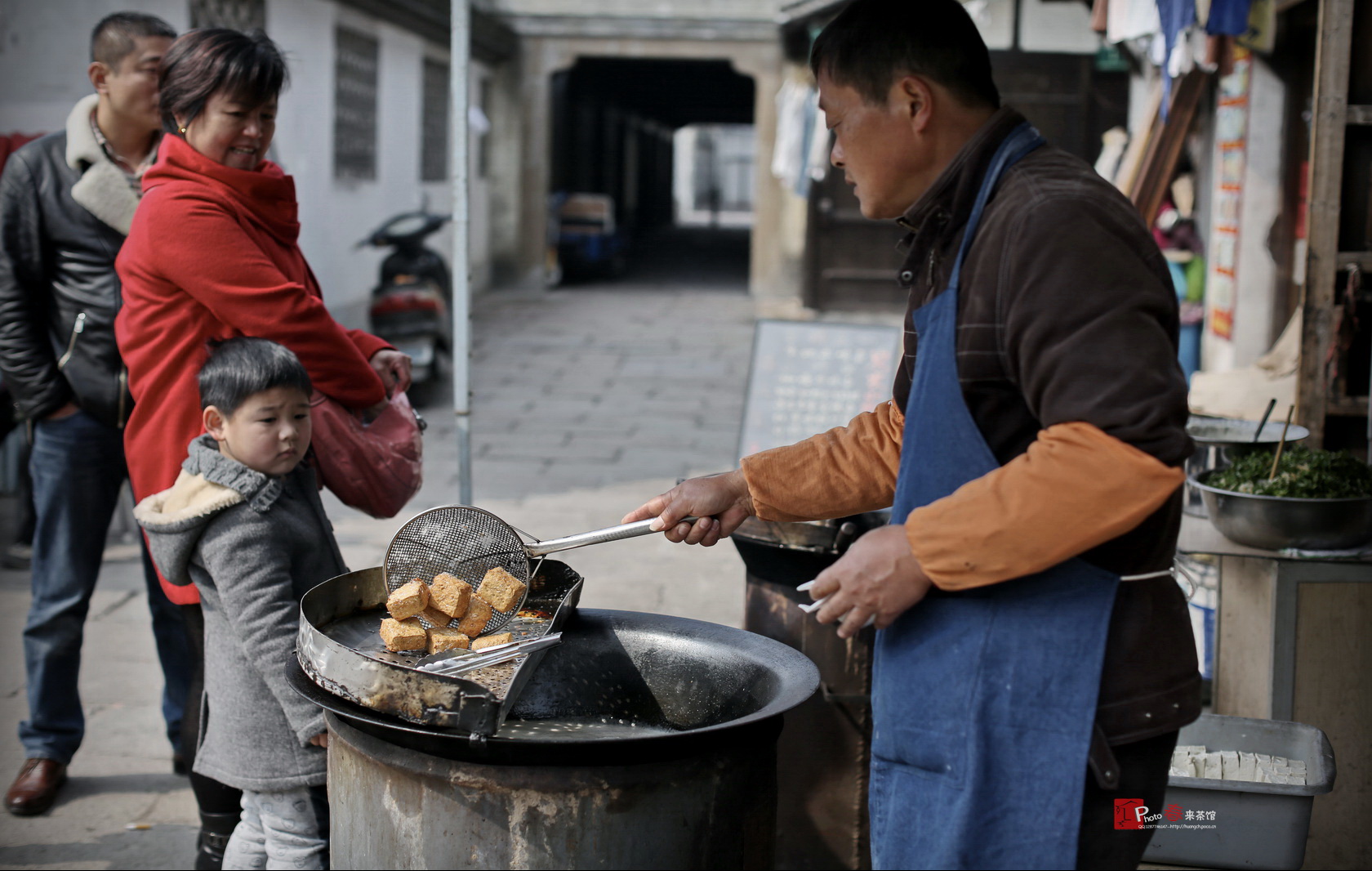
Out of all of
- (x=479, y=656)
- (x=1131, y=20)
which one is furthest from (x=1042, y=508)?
(x=1131, y=20)

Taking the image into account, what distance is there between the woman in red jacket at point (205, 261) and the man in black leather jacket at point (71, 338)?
22.7 inches

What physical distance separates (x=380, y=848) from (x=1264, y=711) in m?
2.27

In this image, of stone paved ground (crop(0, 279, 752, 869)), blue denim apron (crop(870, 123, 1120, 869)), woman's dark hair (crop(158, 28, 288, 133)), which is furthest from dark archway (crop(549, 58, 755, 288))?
blue denim apron (crop(870, 123, 1120, 869))

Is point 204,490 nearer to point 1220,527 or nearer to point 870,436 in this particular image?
point 870,436

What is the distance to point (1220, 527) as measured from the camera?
127 inches

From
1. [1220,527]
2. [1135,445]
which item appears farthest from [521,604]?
[1220,527]

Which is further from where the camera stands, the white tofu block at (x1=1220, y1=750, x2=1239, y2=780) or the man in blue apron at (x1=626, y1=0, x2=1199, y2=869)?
the white tofu block at (x1=1220, y1=750, x2=1239, y2=780)

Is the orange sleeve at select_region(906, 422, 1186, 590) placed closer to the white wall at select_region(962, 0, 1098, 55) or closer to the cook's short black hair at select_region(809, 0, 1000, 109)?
the cook's short black hair at select_region(809, 0, 1000, 109)

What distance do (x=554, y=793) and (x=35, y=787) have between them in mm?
2348

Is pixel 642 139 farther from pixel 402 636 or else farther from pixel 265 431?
pixel 402 636

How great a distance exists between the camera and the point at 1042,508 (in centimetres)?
156

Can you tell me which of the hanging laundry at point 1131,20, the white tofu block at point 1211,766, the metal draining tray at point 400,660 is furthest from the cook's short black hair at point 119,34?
the hanging laundry at point 1131,20

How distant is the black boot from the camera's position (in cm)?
291

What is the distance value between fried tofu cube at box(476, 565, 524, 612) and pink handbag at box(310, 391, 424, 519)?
25.2 inches
